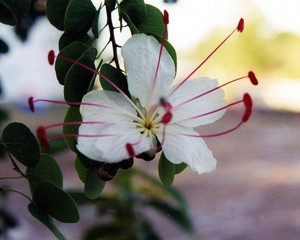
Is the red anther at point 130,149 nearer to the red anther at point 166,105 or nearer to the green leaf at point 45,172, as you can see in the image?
the red anther at point 166,105

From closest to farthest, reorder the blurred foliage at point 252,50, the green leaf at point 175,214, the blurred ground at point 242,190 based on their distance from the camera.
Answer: the green leaf at point 175,214, the blurred ground at point 242,190, the blurred foliage at point 252,50

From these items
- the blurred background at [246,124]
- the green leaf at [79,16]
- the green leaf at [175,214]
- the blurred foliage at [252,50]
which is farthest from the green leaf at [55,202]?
the blurred foliage at [252,50]

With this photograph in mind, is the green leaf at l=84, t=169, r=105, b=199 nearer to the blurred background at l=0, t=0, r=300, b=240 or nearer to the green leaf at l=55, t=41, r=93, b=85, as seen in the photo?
the green leaf at l=55, t=41, r=93, b=85

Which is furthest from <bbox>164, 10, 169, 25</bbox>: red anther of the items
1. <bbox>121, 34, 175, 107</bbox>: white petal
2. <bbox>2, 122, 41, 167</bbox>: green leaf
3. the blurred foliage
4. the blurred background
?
the blurred foliage

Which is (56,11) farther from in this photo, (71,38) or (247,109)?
(247,109)

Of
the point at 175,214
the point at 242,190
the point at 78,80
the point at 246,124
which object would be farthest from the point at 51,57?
the point at 246,124
